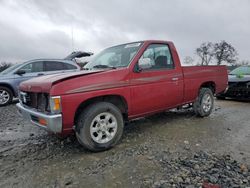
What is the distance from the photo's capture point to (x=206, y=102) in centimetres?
579

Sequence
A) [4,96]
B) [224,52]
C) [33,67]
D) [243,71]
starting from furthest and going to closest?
[224,52] → [243,71] → [33,67] → [4,96]

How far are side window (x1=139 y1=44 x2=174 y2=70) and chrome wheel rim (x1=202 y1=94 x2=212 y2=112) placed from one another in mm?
1549

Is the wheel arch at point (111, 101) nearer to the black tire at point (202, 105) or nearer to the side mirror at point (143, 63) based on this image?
the side mirror at point (143, 63)

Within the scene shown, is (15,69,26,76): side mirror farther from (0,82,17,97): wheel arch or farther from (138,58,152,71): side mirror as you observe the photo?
(138,58,152,71): side mirror

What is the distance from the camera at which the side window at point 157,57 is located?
4.18 metres

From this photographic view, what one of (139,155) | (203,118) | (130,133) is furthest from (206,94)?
(139,155)

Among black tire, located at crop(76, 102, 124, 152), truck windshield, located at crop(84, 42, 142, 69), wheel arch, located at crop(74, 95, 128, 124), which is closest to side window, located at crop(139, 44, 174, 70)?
truck windshield, located at crop(84, 42, 142, 69)

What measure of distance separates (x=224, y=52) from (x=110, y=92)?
33.1 m

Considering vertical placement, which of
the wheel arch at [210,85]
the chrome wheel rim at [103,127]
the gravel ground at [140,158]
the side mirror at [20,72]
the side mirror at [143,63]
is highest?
the side mirror at [143,63]

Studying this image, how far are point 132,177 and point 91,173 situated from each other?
0.56 meters

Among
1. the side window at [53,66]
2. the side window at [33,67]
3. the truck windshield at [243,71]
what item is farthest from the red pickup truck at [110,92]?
the truck windshield at [243,71]

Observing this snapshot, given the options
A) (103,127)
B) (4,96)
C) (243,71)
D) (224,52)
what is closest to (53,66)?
(4,96)

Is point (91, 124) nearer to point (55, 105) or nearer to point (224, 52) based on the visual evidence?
point (55, 105)

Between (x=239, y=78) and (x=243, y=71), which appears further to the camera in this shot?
(x=243, y=71)
